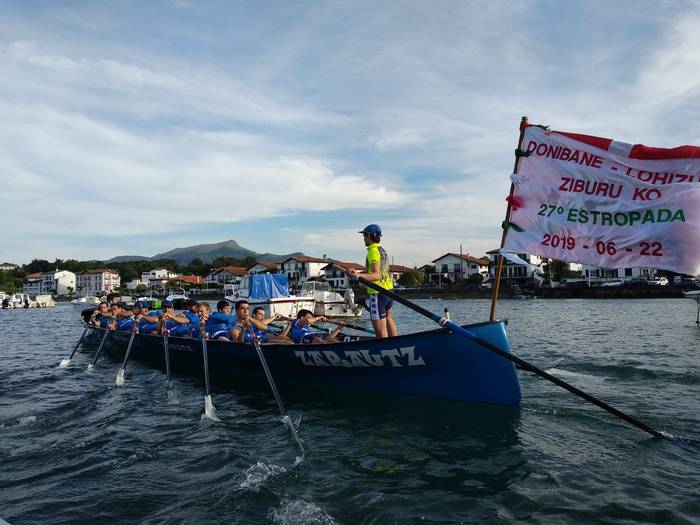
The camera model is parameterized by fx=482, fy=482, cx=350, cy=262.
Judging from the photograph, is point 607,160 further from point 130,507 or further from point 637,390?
point 130,507

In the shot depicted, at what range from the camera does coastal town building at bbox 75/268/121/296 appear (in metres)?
129

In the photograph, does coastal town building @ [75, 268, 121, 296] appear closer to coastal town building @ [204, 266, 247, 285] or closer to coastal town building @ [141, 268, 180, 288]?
coastal town building @ [141, 268, 180, 288]

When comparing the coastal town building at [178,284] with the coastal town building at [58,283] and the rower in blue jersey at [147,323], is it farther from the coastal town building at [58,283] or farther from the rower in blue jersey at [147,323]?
the rower in blue jersey at [147,323]

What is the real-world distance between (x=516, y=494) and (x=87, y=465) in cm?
530

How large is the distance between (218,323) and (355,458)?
6459mm

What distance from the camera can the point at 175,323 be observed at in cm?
1360

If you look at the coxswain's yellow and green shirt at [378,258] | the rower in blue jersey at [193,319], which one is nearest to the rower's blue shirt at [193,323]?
the rower in blue jersey at [193,319]

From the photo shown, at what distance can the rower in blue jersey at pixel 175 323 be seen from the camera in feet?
41.7

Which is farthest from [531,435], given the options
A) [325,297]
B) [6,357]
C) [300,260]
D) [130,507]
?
[300,260]

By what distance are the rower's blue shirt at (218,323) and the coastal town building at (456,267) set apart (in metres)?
80.1

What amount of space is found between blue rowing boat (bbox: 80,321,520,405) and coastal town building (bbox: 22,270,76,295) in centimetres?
13921

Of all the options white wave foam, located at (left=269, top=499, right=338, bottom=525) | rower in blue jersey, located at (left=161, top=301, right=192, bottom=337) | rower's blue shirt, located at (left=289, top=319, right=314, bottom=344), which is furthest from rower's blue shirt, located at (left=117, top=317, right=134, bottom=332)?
white wave foam, located at (left=269, top=499, right=338, bottom=525)

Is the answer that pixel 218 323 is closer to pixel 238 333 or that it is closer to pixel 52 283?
pixel 238 333

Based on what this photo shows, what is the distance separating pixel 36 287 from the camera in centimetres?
13375
